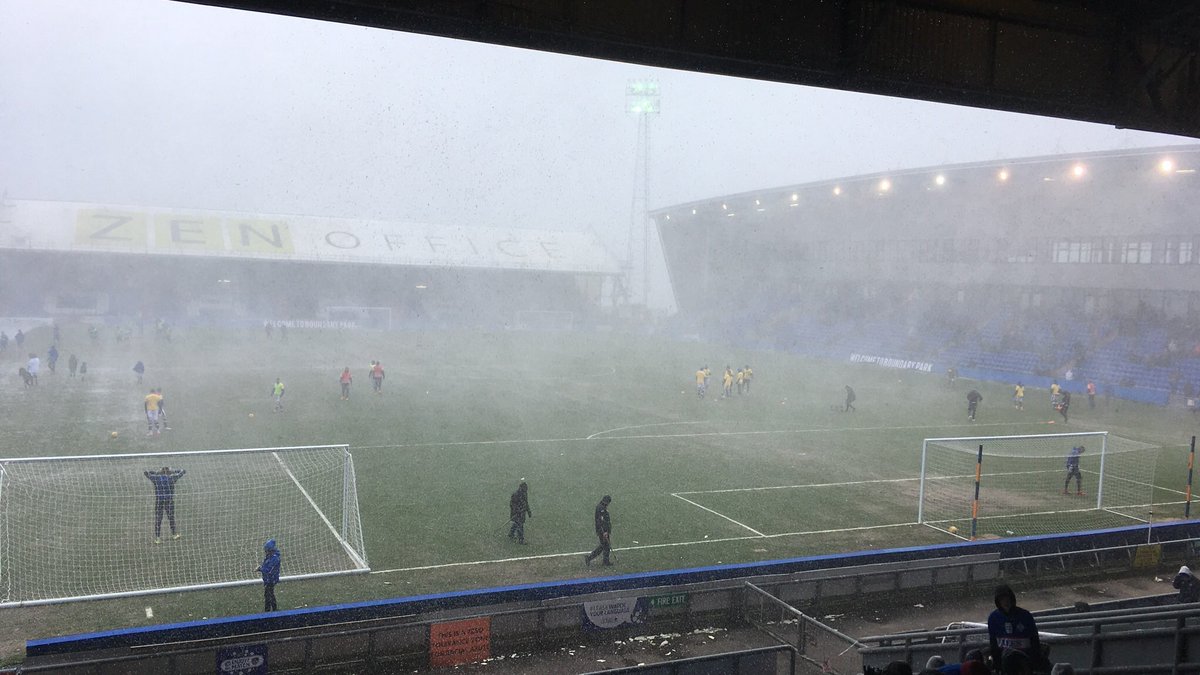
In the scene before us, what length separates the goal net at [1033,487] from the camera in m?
16.2

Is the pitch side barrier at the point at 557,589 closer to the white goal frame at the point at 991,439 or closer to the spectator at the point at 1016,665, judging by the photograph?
the white goal frame at the point at 991,439

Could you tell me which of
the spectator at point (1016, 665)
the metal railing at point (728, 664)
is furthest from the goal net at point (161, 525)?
the spectator at point (1016, 665)

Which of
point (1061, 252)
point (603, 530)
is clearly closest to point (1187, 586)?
point (603, 530)

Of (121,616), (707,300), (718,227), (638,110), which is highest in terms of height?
(638,110)

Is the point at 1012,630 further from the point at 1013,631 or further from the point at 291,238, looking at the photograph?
the point at 291,238

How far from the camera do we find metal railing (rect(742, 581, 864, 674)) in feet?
33.0

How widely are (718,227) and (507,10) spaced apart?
193ft

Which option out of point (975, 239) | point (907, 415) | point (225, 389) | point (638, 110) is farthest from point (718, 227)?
point (225, 389)

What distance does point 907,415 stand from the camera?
3058 centimetres

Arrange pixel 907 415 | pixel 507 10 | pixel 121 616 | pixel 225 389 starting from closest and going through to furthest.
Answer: pixel 507 10, pixel 121 616, pixel 907 415, pixel 225 389

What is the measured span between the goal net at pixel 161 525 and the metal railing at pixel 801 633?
6.06 m

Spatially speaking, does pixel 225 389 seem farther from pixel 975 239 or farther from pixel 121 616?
pixel 975 239

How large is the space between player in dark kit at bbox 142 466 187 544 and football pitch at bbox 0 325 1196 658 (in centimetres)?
29

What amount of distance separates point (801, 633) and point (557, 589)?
10.7ft
